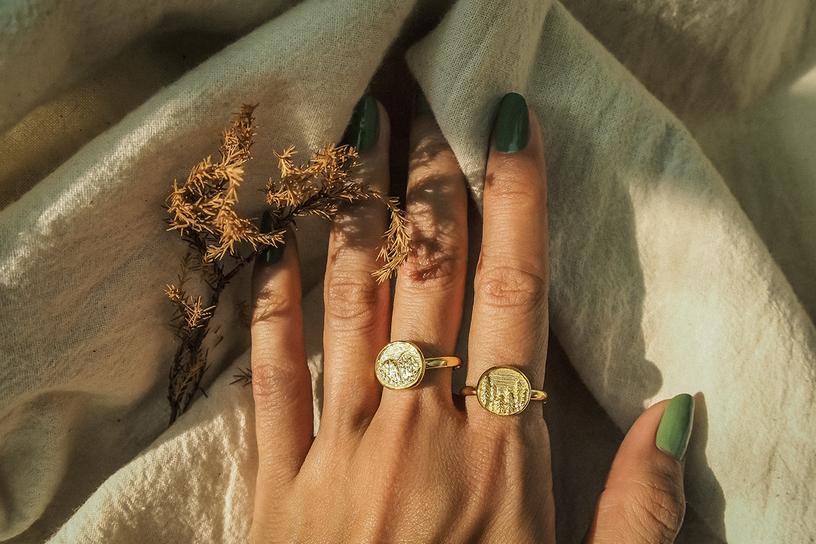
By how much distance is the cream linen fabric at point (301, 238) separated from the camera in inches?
29.1

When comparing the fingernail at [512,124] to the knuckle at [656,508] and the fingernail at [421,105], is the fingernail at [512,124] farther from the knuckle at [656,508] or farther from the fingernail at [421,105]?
the knuckle at [656,508]

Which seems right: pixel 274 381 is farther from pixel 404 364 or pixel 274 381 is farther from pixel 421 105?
pixel 421 105

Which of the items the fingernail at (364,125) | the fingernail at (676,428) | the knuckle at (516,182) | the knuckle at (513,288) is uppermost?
the fingernail at (364,125)

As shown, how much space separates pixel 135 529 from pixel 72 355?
27 cm

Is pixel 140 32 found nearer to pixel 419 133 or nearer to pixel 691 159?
pixel 419 133

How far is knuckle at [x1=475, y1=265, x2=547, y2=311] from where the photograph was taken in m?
0.81

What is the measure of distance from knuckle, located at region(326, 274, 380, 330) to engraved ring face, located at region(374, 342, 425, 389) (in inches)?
2.3

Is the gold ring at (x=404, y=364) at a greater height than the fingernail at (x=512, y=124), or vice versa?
the fingernail at (x=512, y=124)

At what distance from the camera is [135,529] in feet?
2.73

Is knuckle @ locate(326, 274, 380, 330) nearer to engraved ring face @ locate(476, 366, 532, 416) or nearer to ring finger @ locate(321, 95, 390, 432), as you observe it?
Result: ring finger @ locate(321, 95, 390, 432)

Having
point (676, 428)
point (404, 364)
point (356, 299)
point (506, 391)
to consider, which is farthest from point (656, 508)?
point (356, 299)

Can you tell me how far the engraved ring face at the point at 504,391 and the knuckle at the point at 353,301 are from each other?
19 centimetres

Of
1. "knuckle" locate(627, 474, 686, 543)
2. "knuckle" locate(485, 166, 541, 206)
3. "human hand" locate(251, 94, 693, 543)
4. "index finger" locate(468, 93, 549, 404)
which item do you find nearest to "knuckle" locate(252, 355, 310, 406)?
"human hand" locate(251, 94, 693, 543)

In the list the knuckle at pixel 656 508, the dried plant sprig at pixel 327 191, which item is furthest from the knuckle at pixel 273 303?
the knuckle at pixel 656 508
